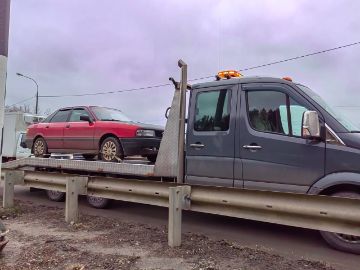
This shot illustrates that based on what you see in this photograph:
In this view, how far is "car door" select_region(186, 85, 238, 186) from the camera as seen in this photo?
271 inches

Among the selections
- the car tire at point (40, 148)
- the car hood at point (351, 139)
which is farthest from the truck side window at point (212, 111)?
the car tire at point (40, 148)

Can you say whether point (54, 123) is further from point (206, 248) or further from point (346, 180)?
point (346, 180)

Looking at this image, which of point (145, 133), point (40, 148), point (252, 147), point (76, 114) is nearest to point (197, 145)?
point (252, 147)

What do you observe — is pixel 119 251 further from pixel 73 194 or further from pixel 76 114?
pixel 76 114

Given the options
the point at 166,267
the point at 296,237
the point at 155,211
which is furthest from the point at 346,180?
the point at 155,211

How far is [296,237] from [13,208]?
533cm

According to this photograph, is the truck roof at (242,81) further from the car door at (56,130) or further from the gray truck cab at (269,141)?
the car door at (56,130)

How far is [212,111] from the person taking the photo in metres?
7.17

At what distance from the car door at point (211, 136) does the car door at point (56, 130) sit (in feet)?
13.8

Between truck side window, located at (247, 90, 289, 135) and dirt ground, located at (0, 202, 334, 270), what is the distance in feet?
5.90

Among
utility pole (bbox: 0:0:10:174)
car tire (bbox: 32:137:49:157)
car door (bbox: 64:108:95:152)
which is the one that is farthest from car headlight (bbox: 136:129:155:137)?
utility pole (bbox: 0:0:10:174)

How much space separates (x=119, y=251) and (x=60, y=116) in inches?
231

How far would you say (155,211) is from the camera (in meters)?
9.13

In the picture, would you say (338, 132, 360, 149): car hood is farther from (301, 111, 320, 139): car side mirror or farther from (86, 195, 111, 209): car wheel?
(86, 195, 111, 209): car wheel
